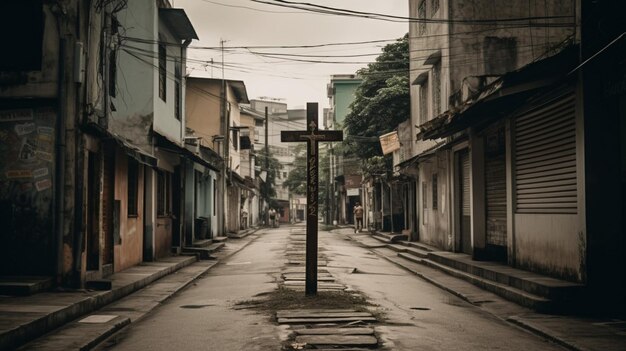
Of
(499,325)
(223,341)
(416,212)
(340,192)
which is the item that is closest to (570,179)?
(499,325)

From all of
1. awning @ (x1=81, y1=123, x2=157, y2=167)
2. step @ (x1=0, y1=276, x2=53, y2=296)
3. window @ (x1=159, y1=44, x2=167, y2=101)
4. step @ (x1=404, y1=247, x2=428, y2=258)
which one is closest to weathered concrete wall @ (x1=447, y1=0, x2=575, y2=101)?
step @ (x1=404, y1=247, x2=428, y2=258)

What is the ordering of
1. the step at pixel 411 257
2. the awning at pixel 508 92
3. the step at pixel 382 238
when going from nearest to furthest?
1. the awning at pixel 508 92
2. the step at pixel 411 257
3. the step at pixel 382 238

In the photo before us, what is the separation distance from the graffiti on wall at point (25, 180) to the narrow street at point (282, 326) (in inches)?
104

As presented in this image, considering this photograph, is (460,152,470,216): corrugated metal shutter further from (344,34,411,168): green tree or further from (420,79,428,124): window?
(344,34,411,168): green tree

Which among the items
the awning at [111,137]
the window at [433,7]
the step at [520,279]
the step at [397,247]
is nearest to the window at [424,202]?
the step at [397,247]

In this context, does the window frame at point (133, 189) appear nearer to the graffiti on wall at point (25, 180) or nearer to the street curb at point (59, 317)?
the street curb at point (59, 317)

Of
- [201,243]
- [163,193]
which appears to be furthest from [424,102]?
[163,193]

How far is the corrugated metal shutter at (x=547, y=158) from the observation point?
12.1 m

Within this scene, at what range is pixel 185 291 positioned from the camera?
1438 centimetres

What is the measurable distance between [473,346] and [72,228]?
724 cm

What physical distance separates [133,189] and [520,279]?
34.1 ft

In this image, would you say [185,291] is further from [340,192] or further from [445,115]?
[340,192]

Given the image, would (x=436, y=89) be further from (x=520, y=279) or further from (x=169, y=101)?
(x=520, y=279)

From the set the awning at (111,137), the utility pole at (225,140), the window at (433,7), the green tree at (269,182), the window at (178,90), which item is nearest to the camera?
the awning at (111,137)
